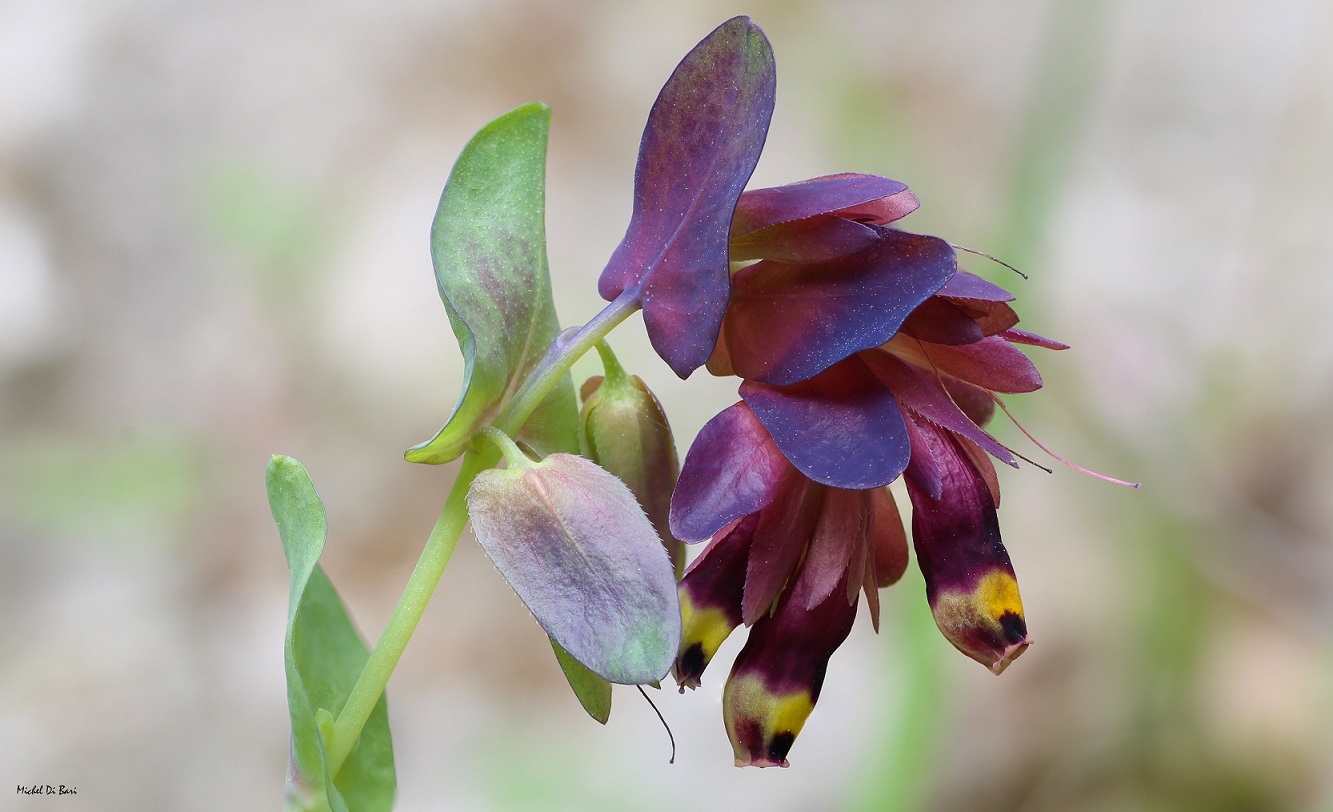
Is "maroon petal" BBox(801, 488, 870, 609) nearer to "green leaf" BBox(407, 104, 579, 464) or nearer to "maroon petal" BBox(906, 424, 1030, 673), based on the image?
"maroon petal" BBox(906, 424, 1030, 673)

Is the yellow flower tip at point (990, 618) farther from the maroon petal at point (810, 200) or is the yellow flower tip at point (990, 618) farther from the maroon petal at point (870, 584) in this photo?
the maroon petal at point (810, 200)

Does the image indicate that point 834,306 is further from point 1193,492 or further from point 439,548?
point 1193,492

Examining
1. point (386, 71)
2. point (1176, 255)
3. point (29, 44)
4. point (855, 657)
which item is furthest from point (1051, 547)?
point (29, 44)

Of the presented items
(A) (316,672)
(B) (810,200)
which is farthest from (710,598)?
(A) (316,672)

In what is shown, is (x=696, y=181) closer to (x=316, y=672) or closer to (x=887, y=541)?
(x=887, y=541)
